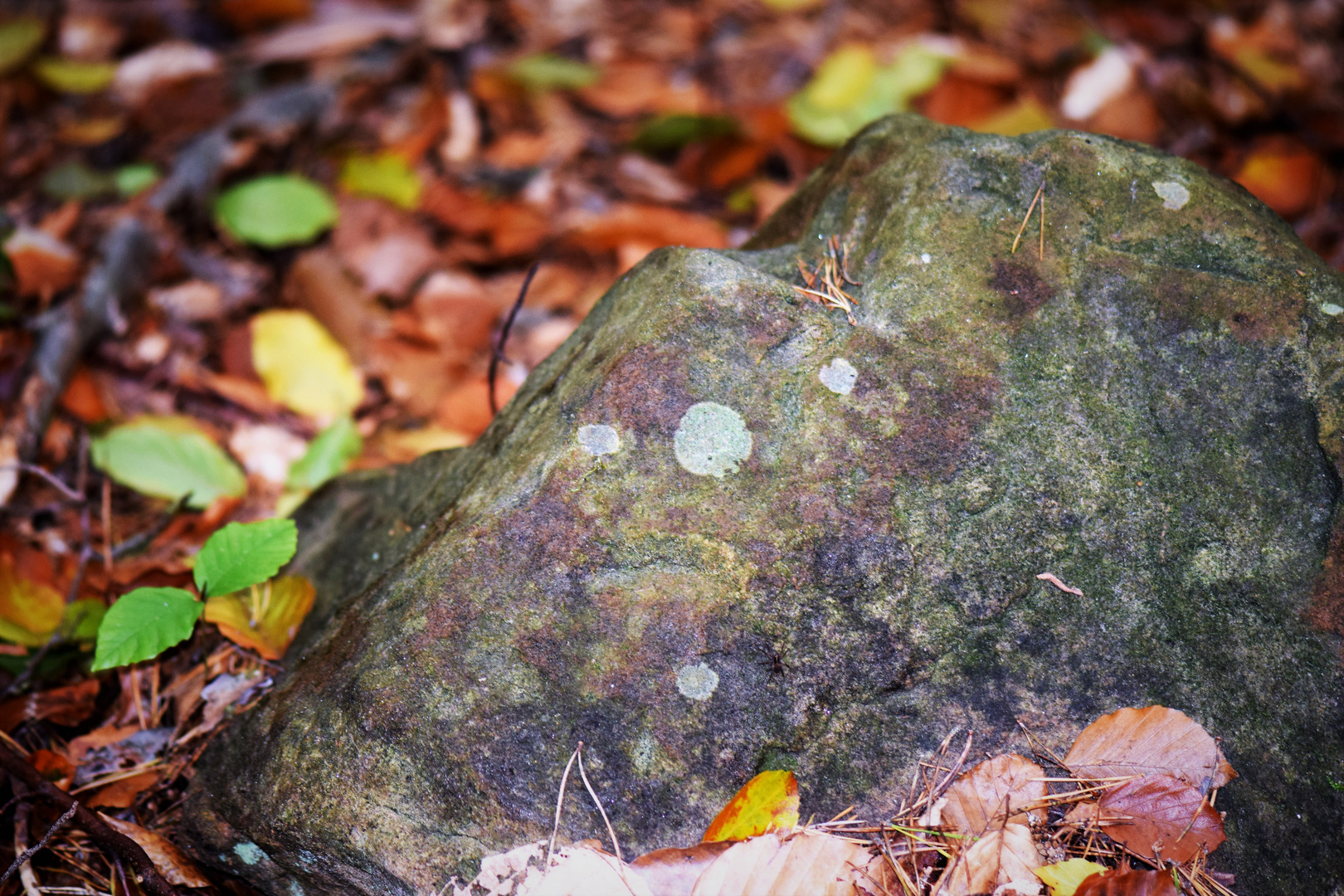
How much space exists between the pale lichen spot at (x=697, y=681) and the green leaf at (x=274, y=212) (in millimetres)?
2974

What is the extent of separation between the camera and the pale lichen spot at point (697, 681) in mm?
1500

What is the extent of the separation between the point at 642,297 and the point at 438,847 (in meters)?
1.13

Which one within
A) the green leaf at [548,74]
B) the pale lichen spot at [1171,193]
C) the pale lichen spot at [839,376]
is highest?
the pale lichen spot at [1171,193]

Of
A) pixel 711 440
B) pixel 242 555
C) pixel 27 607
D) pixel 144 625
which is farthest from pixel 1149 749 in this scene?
pixel 27 607

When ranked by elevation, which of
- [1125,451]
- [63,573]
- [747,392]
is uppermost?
[747,392]

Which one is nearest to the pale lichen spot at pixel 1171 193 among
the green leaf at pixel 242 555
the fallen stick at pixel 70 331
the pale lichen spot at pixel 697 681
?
the pale lichen spot at pixel 697 681

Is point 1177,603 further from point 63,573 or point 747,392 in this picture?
point 63,573

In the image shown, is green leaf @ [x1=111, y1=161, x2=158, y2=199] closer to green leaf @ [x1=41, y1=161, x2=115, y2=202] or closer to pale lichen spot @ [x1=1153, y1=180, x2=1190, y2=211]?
green leaf @ [x1=41, y1=161, x2=115, y2=202]

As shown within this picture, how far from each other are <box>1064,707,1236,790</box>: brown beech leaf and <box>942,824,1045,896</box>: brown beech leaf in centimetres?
18

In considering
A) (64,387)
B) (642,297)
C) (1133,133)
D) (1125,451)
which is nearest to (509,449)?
(642,297)

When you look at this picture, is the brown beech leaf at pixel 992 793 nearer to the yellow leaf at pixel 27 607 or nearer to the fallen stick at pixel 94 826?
the fallen stick at pixel 94 826

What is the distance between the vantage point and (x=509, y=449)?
1778 millimetres

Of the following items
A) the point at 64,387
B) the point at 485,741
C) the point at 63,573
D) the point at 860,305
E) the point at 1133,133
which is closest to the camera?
the point at 485,741

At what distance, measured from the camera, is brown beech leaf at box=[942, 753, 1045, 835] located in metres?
1.44
